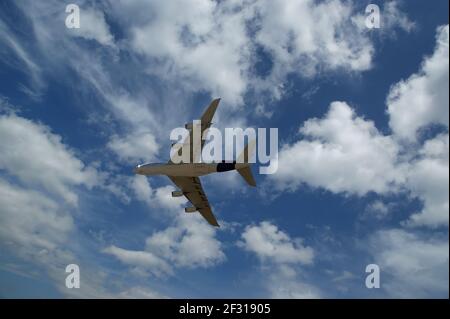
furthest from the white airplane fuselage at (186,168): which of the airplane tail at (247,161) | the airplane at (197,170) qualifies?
the airplane tail at (247,161)

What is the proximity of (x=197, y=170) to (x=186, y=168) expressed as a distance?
1898mm

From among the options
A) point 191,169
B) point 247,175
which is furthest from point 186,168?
point 247,175

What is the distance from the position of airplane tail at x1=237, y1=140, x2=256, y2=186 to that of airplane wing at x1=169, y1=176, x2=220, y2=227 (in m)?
16.3

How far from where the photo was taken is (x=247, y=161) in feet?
191

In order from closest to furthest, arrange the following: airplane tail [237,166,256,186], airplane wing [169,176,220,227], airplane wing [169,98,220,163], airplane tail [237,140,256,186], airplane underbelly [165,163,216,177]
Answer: airplane tail [237,140,256,186], airplane wing [169,98,220,163], airplane tail [237,166,256,186], airplane underbelly [165,163,216,177], airplane wing [169,176,220,227]

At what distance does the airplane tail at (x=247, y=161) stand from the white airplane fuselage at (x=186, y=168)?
2.53ft

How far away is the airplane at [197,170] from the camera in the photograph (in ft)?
192

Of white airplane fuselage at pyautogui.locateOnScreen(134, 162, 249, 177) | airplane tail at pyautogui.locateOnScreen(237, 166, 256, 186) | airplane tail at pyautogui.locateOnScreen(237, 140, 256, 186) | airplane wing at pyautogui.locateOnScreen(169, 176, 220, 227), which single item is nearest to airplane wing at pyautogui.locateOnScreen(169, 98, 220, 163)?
white airplane fuselage at pyautogui.locateOnScreen(134, 162, 249, 177)

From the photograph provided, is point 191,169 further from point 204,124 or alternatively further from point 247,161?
point 247,161

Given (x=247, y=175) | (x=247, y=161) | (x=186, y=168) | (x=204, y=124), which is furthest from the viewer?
(x=186, y=168)

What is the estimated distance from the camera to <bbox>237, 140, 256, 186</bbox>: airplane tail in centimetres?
5693

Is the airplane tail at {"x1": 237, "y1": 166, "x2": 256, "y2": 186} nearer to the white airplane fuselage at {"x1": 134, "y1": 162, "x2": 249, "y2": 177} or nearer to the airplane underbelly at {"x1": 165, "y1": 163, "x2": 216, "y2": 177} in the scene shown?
the white airplane fuselage at {"x1": 134, "y1": 162, "x2": 249, "y2": 177}
